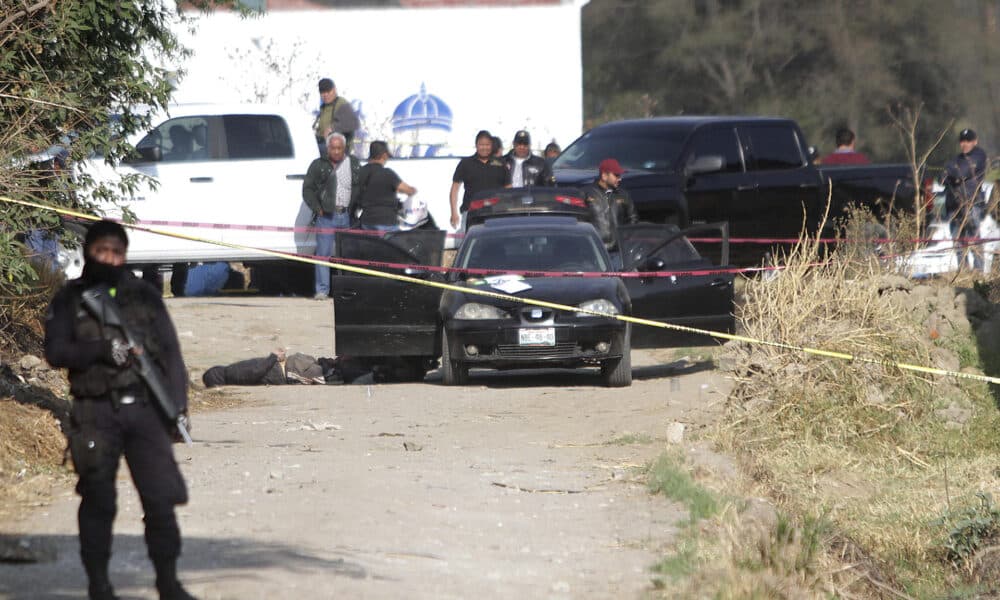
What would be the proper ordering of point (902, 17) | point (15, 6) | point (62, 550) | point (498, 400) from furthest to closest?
point (902, 17) < point (498, 400) < point (15, 6) < point (62, 550)

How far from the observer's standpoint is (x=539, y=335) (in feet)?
42.5

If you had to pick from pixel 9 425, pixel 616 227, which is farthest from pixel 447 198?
pixel 9 425

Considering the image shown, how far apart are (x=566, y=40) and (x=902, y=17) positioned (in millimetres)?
19506

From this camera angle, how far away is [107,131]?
35.8ft

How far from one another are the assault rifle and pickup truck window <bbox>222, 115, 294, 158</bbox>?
1244 cm

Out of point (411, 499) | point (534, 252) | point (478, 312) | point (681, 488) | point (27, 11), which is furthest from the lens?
point (534, 252)

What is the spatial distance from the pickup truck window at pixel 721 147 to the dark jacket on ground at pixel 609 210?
6.93 ft

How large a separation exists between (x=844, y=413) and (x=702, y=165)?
6.50 m

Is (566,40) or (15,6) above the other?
(566,40)

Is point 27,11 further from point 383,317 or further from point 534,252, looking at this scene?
point 534,252

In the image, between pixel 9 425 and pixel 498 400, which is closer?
pixel 9 425

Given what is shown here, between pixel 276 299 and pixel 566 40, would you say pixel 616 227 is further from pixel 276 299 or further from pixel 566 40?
pixel 566 40

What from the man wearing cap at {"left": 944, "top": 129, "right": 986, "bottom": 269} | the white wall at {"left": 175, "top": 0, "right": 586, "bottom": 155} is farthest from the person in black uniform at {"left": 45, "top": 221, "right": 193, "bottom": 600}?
the white wall at {"left": 175, "top": 0, "right": 586, "bottom": 155}

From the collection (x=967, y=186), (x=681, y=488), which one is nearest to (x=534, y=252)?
(x=681, y=488)
